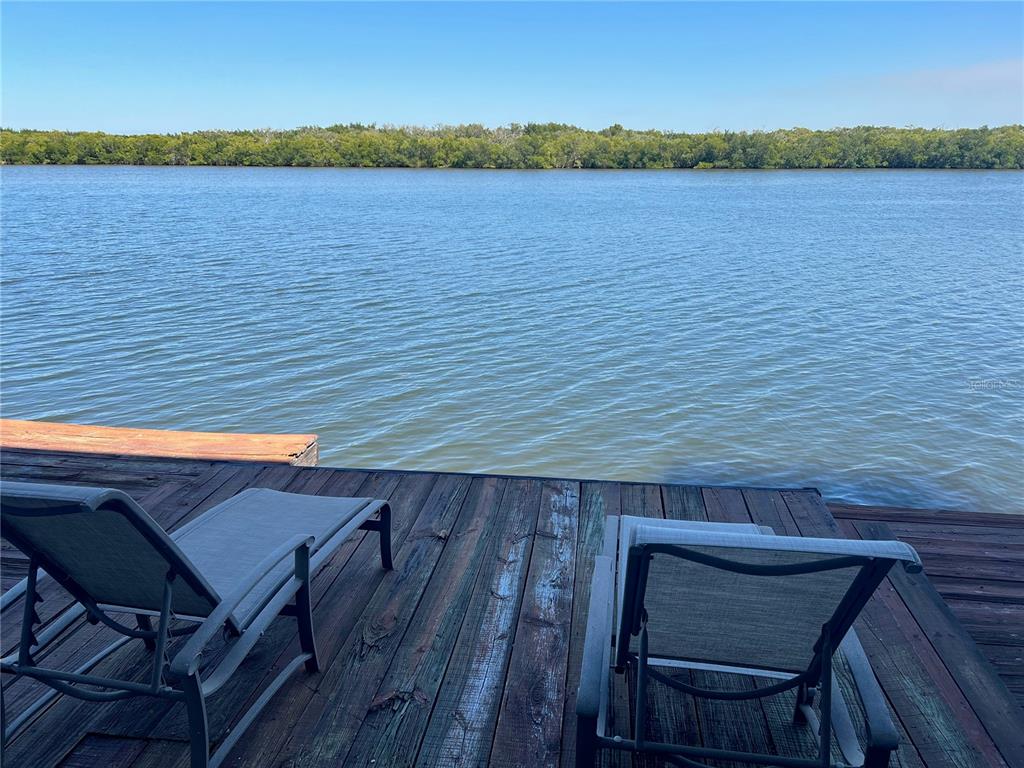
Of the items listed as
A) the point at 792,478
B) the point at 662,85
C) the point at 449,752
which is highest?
the point at 662,85

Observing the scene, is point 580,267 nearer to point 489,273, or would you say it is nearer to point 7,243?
point 489,273

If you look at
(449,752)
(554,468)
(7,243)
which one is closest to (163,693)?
(449,752)

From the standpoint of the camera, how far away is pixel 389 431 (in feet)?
23.0

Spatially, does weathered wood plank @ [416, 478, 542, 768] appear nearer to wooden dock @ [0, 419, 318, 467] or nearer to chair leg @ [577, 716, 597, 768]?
chair leg @ [577, 716, 597, 768]

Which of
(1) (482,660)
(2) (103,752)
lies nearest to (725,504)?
(1) (482,660)

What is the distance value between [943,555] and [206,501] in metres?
3.57

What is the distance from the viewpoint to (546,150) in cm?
6525

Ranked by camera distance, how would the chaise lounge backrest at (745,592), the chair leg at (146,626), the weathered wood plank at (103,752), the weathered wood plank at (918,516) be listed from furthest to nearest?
1. the weathered wood plank at (918,516)
2. the chair leg at (146,626)
3. the weathered wood plank at (103,752)
4. the chaise lounge backrest at (745,592)

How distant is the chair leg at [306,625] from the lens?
7.00 feet

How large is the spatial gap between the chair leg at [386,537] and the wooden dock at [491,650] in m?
0.05

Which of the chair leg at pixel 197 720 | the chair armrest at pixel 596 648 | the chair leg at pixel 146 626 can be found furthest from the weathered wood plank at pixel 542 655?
the chair leg at pixel 146 626

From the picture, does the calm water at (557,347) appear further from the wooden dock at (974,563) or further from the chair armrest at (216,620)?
the chair armrest at (216,620)

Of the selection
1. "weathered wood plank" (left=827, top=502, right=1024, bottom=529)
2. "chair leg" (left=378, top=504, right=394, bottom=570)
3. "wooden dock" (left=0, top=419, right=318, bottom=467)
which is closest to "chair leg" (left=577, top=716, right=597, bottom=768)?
"chair leg" (left=378, top=504, right=394, bottom=570)

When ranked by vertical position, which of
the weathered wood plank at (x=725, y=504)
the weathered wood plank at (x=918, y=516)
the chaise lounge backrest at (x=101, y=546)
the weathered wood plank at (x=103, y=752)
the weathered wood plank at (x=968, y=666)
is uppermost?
the chaise lounge backrest at (x=101, y=546)
